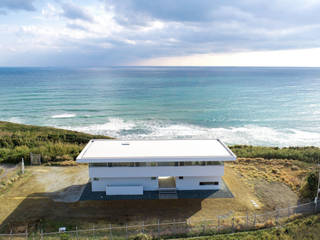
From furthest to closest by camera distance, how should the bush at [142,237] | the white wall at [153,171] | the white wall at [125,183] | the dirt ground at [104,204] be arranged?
the white wall at [125,183], the white wall at [153,171], the dirt ground at [104,204], the bush at [142,237]

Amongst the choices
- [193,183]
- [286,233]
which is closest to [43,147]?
[193,183]

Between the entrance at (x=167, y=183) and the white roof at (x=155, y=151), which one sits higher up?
the white roof at (x=155, y=151)

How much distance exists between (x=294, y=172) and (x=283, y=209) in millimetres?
9839

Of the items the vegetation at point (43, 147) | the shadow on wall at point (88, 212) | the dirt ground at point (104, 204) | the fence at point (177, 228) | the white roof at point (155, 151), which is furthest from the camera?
the vegetation at point (43, 147)

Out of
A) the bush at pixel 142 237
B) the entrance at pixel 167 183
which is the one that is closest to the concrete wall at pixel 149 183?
the entrance at pixel 167 183

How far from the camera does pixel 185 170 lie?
22422mm

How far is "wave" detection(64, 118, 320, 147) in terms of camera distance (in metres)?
50.2

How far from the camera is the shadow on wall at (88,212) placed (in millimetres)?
18062

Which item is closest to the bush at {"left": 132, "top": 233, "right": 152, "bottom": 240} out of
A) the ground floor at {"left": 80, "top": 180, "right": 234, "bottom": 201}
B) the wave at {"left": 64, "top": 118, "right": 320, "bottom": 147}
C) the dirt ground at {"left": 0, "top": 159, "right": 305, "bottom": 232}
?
the dirt ground at {"left": 0, "top": 159, "right": 305, "bottom": 232}

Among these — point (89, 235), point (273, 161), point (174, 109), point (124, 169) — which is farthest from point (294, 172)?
point (174, 109)

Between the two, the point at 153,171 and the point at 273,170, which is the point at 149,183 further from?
the point at 273,170

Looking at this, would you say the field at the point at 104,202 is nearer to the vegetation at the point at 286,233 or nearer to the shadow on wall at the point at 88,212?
the shadow on wall at the point at 88,212

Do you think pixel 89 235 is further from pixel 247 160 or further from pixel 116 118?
pixel 116 118

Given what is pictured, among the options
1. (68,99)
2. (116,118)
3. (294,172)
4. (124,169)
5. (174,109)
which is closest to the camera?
(124,169)
